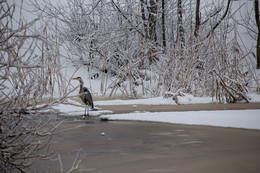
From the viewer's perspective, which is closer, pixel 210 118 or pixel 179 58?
pixel 210 118

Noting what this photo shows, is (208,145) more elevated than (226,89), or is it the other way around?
(226,89)

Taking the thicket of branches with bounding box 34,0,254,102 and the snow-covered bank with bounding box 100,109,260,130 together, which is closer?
the snow-covered bank with bounding box 100,109,260,130

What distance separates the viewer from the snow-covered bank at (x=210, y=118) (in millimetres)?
3764

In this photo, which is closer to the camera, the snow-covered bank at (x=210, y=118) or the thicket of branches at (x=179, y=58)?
the snow-covered bank at (x=210, y=118)

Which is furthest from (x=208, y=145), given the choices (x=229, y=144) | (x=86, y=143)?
(x=86, y=143)

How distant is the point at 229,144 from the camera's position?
9.73 ft

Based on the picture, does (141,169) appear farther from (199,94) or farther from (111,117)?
(199,94)

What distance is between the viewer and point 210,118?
4.10m

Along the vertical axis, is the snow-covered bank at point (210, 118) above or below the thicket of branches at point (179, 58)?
below

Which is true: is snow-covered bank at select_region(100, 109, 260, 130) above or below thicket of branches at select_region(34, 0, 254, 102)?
below

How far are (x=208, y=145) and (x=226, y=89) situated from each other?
300 centimetres

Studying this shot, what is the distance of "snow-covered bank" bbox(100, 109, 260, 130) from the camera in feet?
12.3

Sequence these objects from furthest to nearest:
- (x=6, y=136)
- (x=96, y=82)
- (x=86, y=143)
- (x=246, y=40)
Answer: (x=246, y=40), (x=96, y=82), (x=86, y=143), (x=6, y=136)

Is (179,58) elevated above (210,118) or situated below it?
above
